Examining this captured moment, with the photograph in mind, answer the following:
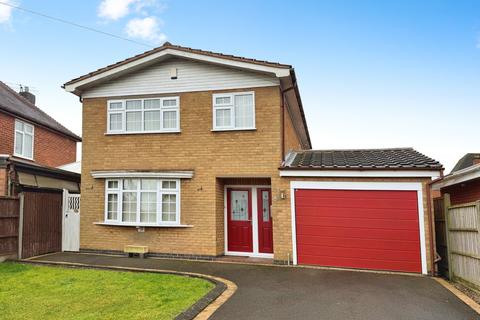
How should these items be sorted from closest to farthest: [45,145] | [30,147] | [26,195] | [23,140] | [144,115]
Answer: [26,195]
[144,115]
[23,140]
[30,147]
[45,145]

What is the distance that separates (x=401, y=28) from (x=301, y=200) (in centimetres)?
748

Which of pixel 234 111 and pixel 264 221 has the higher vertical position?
pixel 234 111

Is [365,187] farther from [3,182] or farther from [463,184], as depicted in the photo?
[3,182]

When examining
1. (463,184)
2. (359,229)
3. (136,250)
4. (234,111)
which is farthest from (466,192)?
(136,250)

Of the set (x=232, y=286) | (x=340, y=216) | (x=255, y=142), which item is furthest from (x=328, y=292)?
(x=255, y=142)

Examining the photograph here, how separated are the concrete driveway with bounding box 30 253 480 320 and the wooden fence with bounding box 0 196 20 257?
10.8 feet

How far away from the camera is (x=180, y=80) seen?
11.3m

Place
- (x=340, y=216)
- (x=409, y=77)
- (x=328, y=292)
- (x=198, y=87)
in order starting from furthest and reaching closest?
(x=409, y=77)
(x=198, y=87)
(x=340, y=216)
(x=328, y=292)

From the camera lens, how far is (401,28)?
12328mm

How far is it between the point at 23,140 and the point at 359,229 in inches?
606

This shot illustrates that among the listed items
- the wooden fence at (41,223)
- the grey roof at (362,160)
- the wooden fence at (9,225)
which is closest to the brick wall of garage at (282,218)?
the grey roof at (362,160)

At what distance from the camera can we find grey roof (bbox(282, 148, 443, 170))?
914cm

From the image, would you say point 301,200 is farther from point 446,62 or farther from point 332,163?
point 446,62

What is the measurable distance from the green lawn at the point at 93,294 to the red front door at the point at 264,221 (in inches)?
141
